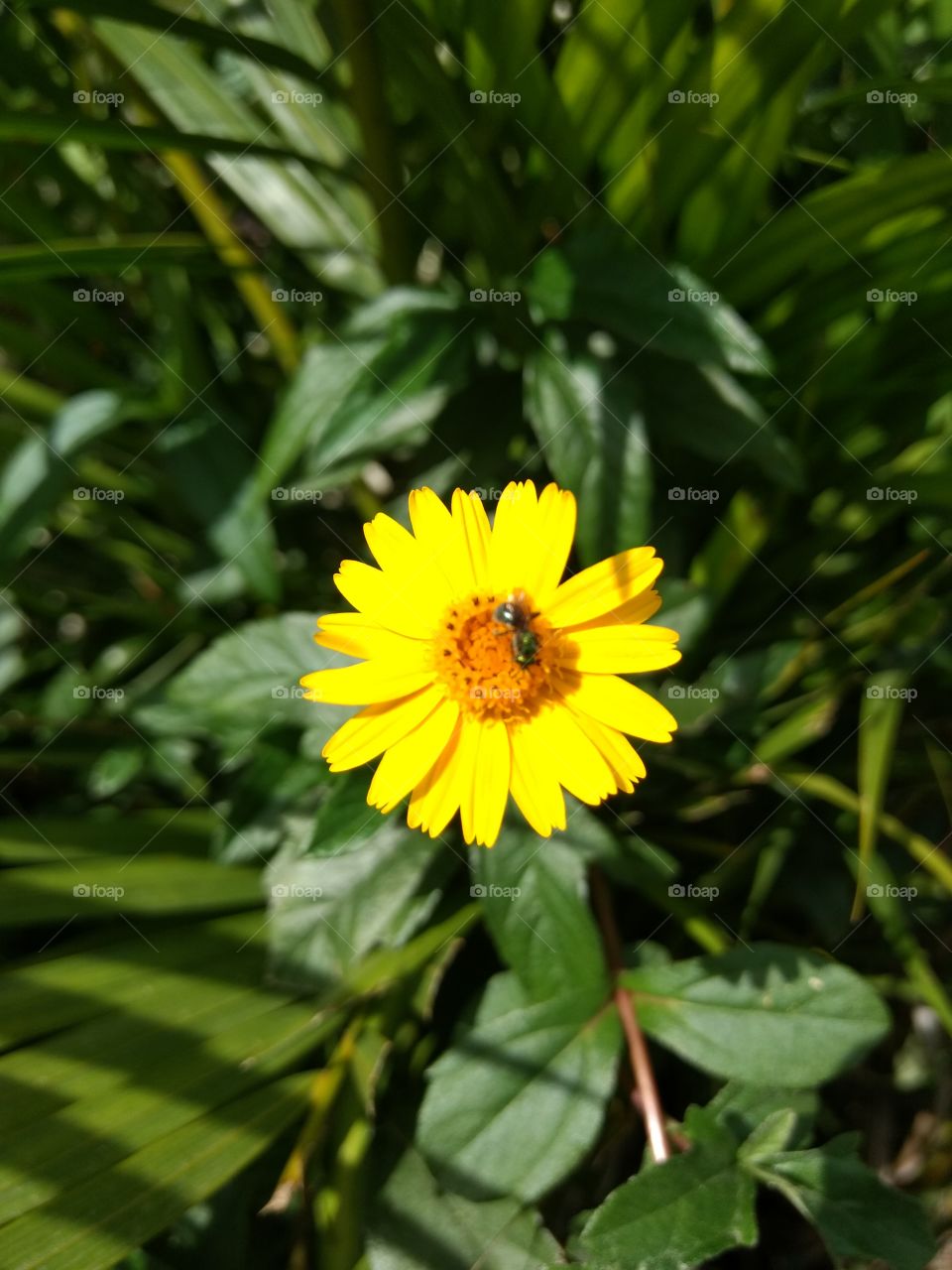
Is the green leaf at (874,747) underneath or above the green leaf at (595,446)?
underneath

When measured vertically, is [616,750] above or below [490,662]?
below

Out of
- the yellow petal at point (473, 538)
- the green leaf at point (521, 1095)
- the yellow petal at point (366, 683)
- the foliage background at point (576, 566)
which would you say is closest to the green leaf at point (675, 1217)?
the foliage background at point (576, 566)

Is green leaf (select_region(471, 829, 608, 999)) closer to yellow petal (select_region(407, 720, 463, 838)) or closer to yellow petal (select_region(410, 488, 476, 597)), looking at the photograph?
yellow petal (select_region(407, 720, 463, 838))

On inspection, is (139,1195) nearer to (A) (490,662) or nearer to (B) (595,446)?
(A) (490,662)

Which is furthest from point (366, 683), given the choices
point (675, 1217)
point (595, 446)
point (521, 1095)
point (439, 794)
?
point (675, 1217)

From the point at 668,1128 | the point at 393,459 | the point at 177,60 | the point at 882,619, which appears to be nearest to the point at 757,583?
the point at 882,619

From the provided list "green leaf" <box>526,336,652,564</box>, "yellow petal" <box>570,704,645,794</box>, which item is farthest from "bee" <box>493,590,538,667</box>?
"green leaf" <box>526,336,652,564</box>

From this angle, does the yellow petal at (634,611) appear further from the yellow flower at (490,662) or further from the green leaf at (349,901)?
the green leaf at (349,901)
